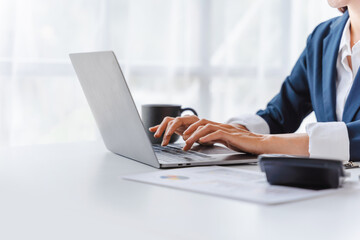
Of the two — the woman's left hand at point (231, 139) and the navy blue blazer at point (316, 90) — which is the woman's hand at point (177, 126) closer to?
the woman's left hand at point (231, 139)

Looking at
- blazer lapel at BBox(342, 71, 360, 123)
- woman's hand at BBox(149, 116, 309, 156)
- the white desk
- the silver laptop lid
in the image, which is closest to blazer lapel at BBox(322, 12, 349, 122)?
blazer lapel at BBox(342, 71, 360, 123)

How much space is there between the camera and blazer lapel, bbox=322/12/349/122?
1561mm

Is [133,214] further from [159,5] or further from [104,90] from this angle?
[159,5]

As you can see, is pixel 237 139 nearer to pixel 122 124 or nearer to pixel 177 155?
pixel 177 155

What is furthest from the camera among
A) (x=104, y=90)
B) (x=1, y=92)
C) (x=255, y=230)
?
(x=1, y=92)

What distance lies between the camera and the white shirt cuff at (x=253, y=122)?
1503 mm

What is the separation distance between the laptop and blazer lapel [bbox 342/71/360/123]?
414mm

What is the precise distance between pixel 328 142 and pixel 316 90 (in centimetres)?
53

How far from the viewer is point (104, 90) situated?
1.11m

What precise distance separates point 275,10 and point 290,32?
18 centimetres

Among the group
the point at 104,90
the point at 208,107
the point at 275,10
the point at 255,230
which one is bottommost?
the point at 208,107

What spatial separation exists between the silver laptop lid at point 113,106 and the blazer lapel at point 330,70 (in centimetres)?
70

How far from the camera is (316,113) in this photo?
65.8 inches

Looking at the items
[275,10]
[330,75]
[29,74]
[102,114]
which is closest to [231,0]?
[275,10]
